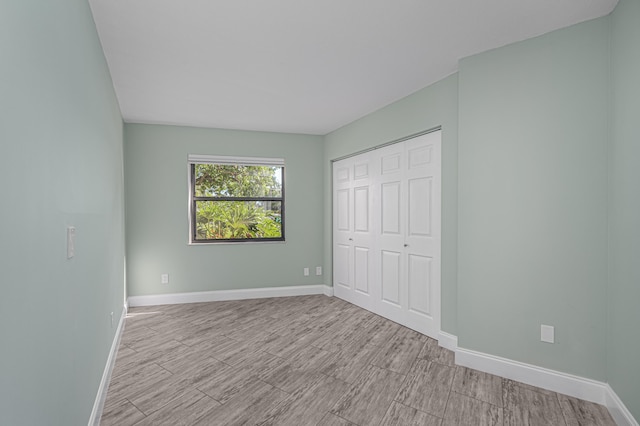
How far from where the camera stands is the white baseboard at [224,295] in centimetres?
497

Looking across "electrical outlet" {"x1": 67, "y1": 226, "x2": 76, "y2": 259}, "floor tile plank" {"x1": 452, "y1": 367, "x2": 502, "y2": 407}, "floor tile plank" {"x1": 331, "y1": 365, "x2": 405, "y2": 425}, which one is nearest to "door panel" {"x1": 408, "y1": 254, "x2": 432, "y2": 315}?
"floor tile plank" {"x1": 452, "y1": 367, "x2": 502, "y2": 407}

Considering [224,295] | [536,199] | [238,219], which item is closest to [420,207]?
[536,199]

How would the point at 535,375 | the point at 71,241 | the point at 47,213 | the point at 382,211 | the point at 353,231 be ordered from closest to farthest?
the point at 47,213
the point at 71,241
the point at 535,375
the point at 382,211
the point at 353,231

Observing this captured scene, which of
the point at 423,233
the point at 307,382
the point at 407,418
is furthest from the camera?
the point at 423,233

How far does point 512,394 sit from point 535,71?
226 cm

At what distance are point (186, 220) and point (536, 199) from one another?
4.22m

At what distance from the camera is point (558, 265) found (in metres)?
2.53

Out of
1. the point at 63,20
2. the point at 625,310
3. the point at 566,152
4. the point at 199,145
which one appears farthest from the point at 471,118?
the point at 199,145

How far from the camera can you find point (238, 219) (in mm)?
5457

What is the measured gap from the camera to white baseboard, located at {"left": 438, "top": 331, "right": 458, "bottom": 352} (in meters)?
3.28

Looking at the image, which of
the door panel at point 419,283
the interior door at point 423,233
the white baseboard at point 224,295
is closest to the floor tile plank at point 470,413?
the interior door at point 423,233

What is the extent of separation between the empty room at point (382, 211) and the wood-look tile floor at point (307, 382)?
2 centimetres

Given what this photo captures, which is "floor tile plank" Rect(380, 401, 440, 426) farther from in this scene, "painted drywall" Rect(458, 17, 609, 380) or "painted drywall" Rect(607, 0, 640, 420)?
"painted drywall" Rect(607, 0, 640, 420)

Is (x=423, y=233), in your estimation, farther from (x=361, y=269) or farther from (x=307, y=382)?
(x=307, y=382)
